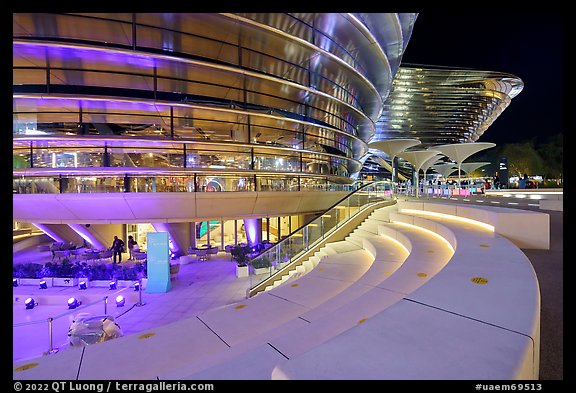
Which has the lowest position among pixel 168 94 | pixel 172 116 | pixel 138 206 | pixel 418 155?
pixel 138 206

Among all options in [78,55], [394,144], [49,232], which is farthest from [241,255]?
[394,144]

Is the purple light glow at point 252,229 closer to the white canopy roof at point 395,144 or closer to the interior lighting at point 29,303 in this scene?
the interior lighting at point 29,303

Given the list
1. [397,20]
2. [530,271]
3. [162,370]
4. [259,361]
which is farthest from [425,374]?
[397,20]

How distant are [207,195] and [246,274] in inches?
208

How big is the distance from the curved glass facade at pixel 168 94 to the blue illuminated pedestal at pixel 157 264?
3.72 metres

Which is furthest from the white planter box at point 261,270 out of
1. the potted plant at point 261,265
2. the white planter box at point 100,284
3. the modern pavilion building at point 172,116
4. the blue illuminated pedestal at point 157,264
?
the white planter box at point 100,284

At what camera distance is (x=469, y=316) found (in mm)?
2656

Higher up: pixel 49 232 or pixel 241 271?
pixel 49 232

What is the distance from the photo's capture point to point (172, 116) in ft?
51.4

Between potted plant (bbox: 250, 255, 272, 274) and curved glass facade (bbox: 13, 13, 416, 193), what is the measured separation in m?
6.29

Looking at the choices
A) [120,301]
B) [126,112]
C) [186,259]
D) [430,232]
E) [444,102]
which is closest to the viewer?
[430,232]

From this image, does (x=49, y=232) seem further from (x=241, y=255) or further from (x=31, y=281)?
(x=241, y=255)

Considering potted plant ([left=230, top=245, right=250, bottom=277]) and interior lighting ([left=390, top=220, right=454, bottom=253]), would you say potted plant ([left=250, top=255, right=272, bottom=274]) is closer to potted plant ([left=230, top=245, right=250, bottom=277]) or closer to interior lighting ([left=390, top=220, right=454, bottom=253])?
potted plant ([left=230, top=245, right=250, bottom=277])

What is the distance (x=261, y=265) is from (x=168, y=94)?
40.3ft
